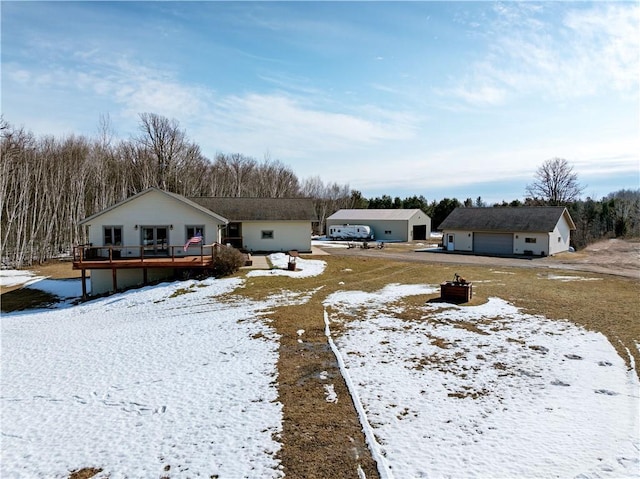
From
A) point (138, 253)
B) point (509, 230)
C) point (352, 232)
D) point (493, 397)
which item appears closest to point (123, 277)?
point (138, 253)

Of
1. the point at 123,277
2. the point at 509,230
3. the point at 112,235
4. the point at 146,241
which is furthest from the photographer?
the point at 509,230

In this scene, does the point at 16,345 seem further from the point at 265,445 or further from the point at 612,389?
the point at 612,389

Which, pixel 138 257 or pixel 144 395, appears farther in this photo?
pixel 138 257

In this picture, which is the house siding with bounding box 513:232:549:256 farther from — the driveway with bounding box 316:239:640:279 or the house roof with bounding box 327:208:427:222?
the house roof with bounding box 327:208:427:222

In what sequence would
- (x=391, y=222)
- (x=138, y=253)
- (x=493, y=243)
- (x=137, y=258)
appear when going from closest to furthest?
(x=137, y=258)
(x=138, y=253)
(x=493, y=243)
(x=391, y=222)

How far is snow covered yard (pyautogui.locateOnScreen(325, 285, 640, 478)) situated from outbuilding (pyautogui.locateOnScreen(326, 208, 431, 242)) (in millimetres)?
34952

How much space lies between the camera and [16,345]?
1333cm

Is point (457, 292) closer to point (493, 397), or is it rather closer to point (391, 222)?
point (493, 397)

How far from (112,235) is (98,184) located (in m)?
20.0

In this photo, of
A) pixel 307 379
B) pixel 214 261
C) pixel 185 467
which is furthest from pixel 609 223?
pixel 185 467

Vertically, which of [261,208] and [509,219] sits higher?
[261,208]

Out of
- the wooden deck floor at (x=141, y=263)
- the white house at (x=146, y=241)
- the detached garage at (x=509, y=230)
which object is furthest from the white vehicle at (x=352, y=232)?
the wooden deck floor at (x=141, y=263)

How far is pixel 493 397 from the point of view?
812 centimetres

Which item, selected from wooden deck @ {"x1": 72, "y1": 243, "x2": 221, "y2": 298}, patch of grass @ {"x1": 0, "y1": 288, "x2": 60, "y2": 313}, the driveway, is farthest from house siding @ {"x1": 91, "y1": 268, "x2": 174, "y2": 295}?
the driveway
